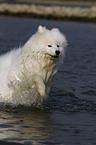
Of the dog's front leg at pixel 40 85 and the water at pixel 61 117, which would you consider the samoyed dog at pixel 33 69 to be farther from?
the water at pixel 61 117

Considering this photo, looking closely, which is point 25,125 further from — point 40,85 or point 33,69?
point 33,69

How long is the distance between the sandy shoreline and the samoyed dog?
2626cm

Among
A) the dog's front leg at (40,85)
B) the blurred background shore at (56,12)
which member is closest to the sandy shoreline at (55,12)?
the blurred background shore at (56,12)

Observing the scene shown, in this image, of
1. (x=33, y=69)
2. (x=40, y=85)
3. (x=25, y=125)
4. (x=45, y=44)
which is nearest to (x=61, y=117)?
(x=40, y=85)

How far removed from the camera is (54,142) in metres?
5.96

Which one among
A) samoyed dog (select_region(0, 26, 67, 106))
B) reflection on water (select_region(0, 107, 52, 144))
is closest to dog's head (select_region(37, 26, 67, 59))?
samoyed dog (select_region(0, 26, 67, 106))

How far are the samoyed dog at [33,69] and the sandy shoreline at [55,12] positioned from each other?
26263mm

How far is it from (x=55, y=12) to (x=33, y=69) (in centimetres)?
3215

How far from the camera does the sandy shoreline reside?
35562 millimetres

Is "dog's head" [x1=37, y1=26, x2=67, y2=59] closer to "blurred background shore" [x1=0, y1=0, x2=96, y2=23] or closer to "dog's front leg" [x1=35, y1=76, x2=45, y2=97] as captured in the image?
"dog's front leg" [x1=35, y1=76, x2=45, y2=97]

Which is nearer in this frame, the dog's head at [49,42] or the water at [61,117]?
the water at [61,117]

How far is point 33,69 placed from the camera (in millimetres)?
7434

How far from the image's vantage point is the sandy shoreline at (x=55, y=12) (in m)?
35.6

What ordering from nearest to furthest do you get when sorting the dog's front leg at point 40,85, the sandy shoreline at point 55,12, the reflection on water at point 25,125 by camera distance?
the reflection on water at point 25,125, the dog's front leg at point 40,85, the sandy shoreline at point 55,12
